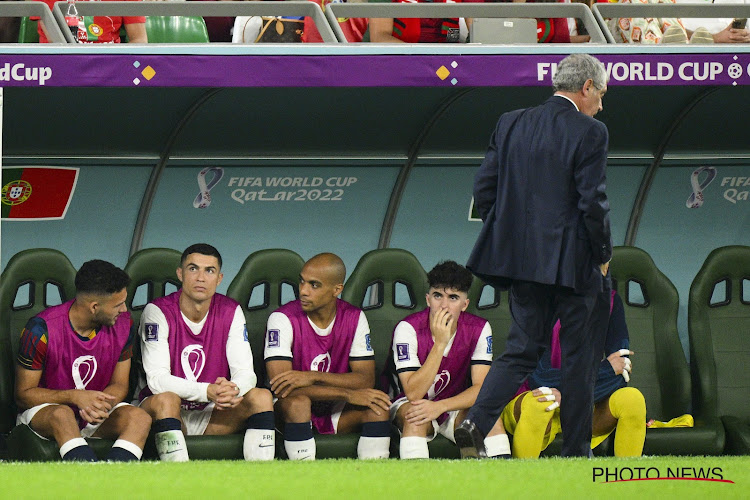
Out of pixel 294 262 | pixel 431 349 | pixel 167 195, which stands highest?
pixel 167 195

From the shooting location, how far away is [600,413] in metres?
6.13

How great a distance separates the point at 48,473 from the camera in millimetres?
3842

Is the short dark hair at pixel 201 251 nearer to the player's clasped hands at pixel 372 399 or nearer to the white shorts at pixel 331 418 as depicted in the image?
the white shorts at pixel 331 418

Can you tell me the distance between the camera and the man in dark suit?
4789 millimetres

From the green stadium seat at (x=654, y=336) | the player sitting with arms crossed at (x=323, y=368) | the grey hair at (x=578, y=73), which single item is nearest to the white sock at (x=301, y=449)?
the player sitting with arms crossed at (x=323, y=368)

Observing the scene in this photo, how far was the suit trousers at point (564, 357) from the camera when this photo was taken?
15.9 ft

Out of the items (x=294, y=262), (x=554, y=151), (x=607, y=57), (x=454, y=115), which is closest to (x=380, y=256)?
(x=294, y=262)

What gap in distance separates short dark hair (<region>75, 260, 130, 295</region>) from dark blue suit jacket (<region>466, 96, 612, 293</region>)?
6.35 feet

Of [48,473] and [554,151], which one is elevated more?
[554,151]

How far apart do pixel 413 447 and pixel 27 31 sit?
296 cm

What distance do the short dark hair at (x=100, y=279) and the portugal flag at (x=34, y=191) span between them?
42.7 inches

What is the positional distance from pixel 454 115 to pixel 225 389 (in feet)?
7.25

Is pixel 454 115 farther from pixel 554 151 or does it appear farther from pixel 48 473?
pixel 48 473

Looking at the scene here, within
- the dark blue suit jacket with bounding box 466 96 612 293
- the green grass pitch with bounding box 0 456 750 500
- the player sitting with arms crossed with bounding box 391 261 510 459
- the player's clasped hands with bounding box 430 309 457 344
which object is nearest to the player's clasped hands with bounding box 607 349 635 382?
the player sitting with arms crossed with bounding box 391 261 510 459
